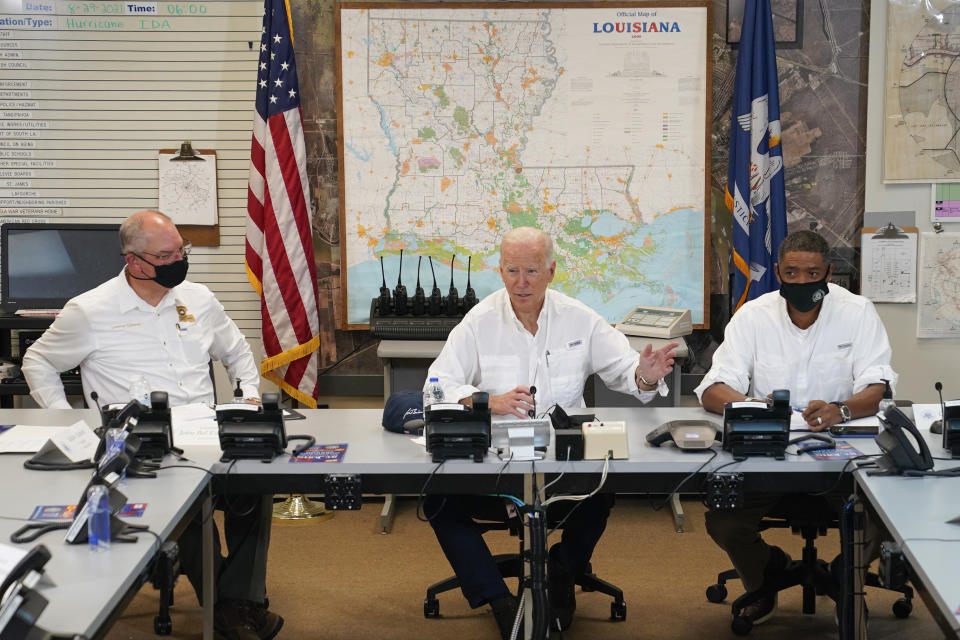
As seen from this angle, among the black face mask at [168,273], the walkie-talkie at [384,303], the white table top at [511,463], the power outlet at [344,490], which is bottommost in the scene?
the power outlet at [344,490]

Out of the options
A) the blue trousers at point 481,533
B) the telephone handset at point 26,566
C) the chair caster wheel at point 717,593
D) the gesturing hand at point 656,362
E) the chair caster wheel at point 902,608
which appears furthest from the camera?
the chair caster wheel at point 717,593

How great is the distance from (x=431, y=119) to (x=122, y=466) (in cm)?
322

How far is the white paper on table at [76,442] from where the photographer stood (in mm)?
2832

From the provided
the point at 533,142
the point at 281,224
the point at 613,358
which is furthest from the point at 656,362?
the point at 281,224

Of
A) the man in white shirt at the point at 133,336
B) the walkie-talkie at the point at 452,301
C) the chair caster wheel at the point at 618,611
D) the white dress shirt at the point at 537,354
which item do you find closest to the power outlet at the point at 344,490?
the white dress shirt at the point at 537,354

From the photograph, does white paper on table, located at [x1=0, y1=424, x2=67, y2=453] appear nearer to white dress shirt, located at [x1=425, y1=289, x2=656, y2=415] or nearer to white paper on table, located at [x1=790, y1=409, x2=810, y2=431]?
white dress shirt, located at [x1=425, y1=289, x2=656, y2=415]

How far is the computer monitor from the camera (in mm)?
5062

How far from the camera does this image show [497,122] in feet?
17.2

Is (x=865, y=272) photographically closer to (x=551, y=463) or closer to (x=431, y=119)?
(x=431, y=119)

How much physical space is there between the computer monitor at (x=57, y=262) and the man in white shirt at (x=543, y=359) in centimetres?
234

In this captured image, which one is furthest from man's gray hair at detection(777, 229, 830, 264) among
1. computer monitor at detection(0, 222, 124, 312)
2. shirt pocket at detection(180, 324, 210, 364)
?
computer monitor at detection(0, 222, 124, 312)

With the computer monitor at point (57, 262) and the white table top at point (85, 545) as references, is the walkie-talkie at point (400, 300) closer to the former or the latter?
the computer monitor at point (57, 262)

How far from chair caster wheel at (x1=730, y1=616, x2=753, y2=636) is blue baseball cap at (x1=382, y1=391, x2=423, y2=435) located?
134 centimetres

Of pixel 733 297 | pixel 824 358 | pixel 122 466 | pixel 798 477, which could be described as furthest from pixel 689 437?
pixel 733 297
